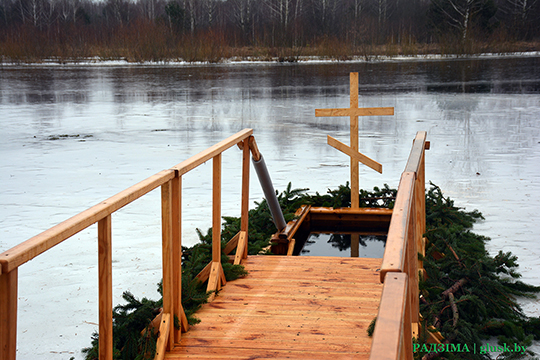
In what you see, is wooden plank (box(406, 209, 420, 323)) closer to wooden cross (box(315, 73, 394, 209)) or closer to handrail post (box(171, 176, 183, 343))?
handrail post (box(171, 176, 183, 343))

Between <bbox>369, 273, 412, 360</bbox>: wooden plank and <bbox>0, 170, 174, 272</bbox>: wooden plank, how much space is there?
936 mm

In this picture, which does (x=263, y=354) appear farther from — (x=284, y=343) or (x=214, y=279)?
(x=214, y=279)

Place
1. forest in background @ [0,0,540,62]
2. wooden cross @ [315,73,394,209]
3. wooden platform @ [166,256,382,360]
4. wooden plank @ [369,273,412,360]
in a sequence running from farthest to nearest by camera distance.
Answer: forest in background @ [0,0,540,62]
wooden cross @ [315,73,394,209]
wooden platform @ [166,256,382,360]
wooden plank @ [369,273,412,360]

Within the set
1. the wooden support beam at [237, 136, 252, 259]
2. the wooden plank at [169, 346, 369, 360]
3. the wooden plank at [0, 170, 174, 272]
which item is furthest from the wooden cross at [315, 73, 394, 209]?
the wooden plank at [0, 170, 174, 272]

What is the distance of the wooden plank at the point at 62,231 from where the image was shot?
1452 mm

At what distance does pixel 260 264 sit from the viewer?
426cm

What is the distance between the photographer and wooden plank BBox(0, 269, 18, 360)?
145 centimetres

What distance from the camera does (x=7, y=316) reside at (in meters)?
1.46

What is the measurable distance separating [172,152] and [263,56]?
29.1m

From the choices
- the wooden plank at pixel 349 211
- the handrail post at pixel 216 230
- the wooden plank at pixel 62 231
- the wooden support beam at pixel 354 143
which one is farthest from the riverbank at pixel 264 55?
the wooden plank at pixel 62 231

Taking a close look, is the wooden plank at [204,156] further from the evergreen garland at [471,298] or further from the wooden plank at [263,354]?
the evergreen garland at [471,298]

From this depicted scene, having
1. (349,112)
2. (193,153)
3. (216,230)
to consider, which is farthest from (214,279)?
(193,153)

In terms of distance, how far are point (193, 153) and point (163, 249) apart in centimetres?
676

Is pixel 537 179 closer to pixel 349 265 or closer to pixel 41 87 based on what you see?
pixel 349 265
